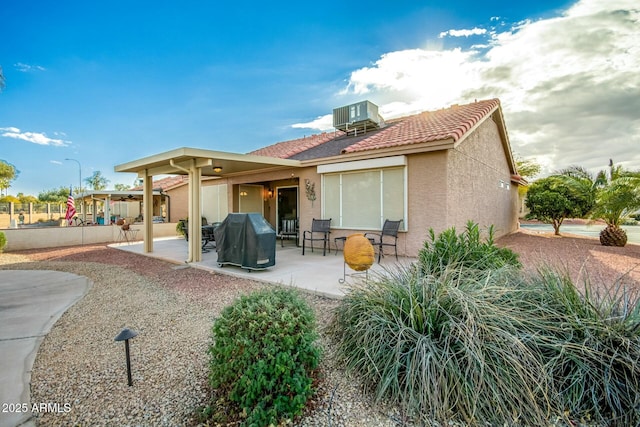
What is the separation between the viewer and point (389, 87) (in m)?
11.7

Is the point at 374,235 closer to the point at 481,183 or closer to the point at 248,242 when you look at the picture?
the point at 248,242

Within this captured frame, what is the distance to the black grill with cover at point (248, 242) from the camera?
6.43 m

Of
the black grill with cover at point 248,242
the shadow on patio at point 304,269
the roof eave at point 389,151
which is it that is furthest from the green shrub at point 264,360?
the roof eave at point 389,151

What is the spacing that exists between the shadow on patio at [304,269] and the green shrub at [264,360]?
1.80 meters

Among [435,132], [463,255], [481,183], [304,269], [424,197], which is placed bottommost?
[304,269]

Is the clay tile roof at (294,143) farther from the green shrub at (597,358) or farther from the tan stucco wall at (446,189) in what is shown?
the green shrub at (597,358)

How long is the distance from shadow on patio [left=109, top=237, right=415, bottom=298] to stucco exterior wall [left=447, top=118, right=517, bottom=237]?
2474 millimetres

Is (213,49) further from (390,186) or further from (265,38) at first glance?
(390,186)

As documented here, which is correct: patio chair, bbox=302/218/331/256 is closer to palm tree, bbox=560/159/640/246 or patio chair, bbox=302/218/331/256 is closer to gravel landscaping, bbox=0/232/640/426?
gravel landscaping, bbox=0/232/640/426

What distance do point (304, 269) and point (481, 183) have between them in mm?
7780

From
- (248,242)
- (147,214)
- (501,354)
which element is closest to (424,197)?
(248,242)

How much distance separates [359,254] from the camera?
185 inches

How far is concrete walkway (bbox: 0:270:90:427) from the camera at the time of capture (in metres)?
2.42

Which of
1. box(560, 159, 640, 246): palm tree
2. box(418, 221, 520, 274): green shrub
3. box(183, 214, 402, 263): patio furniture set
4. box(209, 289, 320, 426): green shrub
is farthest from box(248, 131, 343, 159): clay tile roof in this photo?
box(209, 289, 320, 426): green shrub
